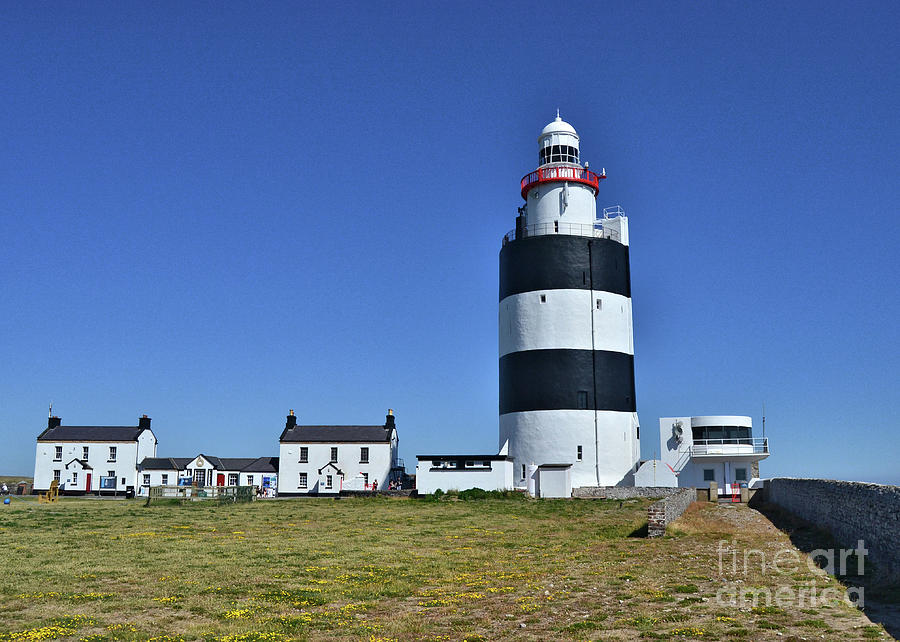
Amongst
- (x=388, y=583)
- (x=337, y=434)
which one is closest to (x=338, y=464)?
(x=337, y=434)

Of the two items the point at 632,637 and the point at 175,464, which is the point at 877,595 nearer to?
the point at 632,637

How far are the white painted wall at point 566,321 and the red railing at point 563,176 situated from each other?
7871mm

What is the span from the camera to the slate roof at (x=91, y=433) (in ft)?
233

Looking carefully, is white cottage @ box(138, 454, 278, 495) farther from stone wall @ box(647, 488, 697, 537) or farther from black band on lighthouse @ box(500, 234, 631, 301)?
stone wall @ box(647, 488, 697, 537)

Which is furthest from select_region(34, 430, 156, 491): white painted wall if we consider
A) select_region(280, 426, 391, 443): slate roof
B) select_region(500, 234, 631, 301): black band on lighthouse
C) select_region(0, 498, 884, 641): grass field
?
select_region(0, 498, 884, 641): grass field

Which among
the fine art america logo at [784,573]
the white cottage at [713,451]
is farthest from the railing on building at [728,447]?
the fine art america logo at [784,573]

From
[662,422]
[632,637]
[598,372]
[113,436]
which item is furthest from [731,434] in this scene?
[113,436]

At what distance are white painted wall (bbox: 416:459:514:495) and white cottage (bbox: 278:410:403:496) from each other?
540 inches

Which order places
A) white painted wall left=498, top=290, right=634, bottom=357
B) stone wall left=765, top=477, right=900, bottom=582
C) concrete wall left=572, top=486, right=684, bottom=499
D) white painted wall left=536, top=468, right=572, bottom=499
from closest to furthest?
stone wall left=765, top=477, right=900, bottom=582 < concrete wall left=572, top=486, right=684, bottom=499 < white painted wall left=536, top=468, right=572, bottom=499 < white painted wall left=498, top=290, right=634, bottom=357

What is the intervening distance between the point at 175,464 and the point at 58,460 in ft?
32.8

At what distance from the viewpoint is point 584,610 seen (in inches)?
558

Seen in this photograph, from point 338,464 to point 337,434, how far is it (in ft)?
8.70

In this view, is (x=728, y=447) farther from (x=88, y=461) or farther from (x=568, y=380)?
(x=88, y=461)

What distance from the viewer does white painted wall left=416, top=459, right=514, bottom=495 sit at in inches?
1984
